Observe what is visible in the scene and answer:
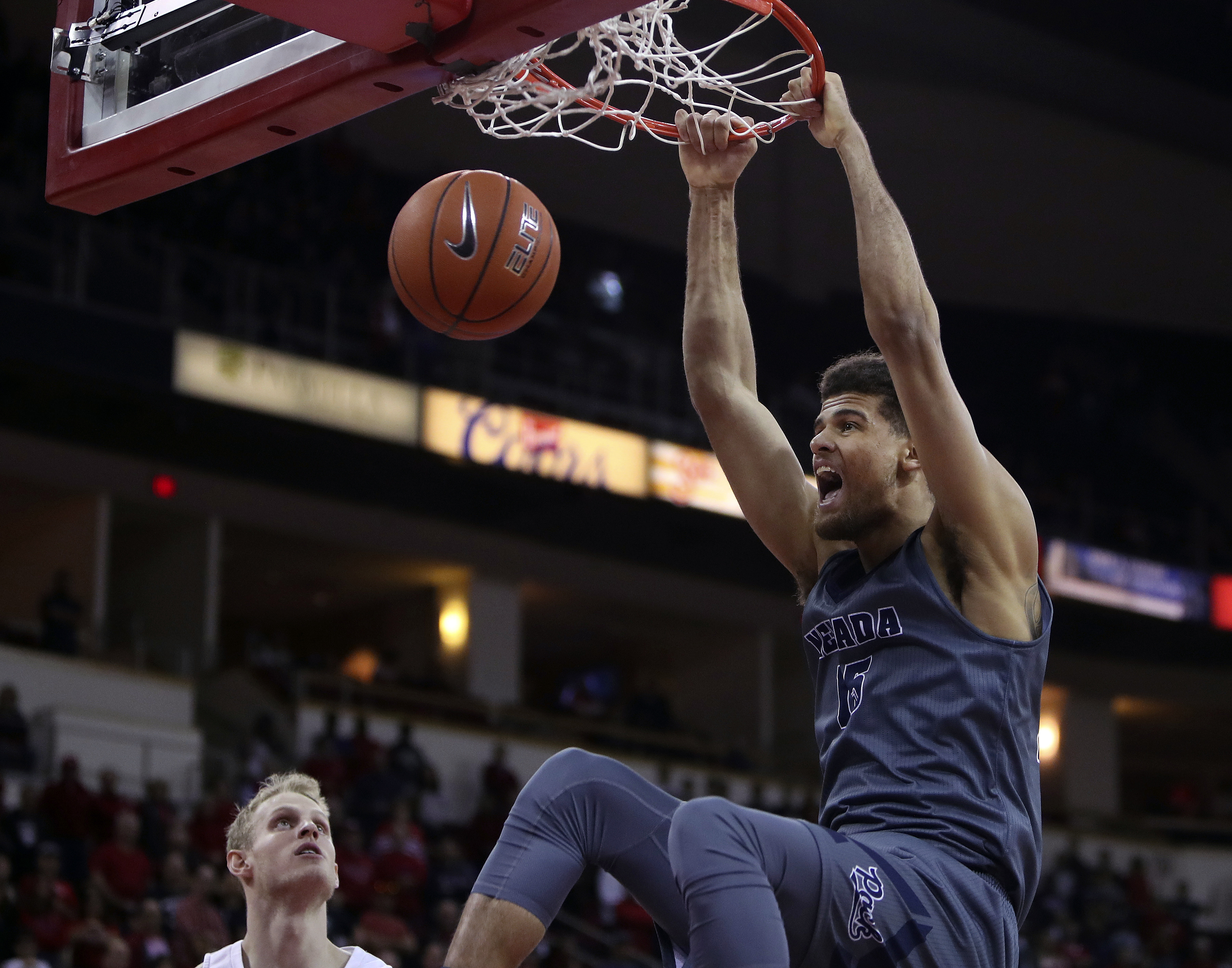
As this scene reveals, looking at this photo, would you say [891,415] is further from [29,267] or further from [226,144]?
[29,267]

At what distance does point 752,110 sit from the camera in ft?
13.5

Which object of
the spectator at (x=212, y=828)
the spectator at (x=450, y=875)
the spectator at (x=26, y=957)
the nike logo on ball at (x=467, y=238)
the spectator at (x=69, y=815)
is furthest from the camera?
the spectator at (x=450, y=875)

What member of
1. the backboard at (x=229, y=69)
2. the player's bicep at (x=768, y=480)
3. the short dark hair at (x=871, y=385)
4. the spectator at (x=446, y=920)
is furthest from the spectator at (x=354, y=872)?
the short dark hair at (x=871, y=385)

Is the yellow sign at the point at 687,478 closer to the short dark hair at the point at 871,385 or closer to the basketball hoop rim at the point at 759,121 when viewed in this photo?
the basketball hoop rim at the point at 759,121

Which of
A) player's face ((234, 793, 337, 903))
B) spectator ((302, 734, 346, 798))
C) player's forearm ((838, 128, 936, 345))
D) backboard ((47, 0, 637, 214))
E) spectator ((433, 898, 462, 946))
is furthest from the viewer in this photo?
spectator ((302, 734, 346, 798))

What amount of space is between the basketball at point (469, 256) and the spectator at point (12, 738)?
8.91m

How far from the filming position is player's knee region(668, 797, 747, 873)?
7.81 ft

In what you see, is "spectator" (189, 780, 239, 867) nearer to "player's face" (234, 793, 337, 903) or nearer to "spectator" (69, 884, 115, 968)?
"spectator" (69, 884, 115, 968)

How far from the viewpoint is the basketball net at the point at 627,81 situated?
11.4 ft

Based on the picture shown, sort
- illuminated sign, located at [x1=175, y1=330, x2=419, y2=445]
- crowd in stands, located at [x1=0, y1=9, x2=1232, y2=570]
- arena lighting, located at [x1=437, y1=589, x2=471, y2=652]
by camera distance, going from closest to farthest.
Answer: illuminated sign, located at [x1=175, y1=330, x2=419, y2=445] → crowd in stands, located at [x1=0, y1=9, x2=1232, y2=570] → arena lighting, located at [x1=437, y1=589, x2=471, y2=652]

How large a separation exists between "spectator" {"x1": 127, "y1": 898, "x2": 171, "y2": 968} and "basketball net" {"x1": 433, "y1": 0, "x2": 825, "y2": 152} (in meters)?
6.17

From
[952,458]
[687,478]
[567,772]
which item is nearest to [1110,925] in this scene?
[687,478]

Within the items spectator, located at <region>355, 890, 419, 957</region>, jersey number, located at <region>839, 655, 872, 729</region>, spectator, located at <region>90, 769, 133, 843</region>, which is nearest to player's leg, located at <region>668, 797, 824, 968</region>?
jersey number, located at <region>839, 655, 872, 729</region>

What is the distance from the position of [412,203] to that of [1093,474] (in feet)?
61.4
